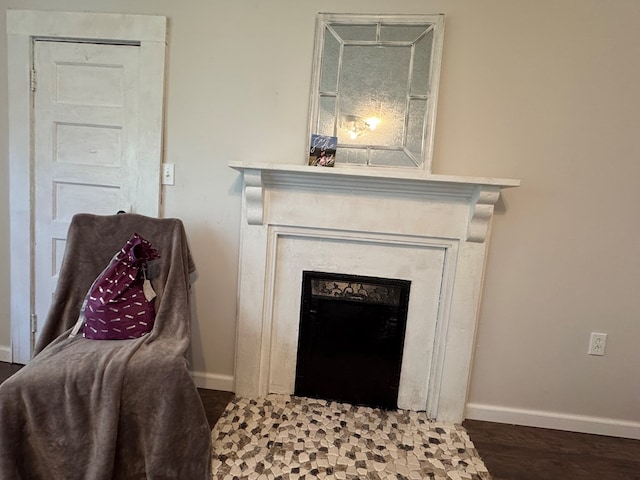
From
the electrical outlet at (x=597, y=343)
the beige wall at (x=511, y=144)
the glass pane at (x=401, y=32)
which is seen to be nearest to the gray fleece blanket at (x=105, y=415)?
the beige wall at (x=511, y=144)

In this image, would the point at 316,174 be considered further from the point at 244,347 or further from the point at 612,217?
the point at 612,217

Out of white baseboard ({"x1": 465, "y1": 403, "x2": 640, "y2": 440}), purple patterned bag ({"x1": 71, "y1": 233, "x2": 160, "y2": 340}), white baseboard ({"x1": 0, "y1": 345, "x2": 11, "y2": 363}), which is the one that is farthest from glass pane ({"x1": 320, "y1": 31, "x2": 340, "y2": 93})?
white baseboard ({"x1": 0, "y1": 345, "x2": 11, "y2": 363})

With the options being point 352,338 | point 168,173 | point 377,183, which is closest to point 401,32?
point 377,183

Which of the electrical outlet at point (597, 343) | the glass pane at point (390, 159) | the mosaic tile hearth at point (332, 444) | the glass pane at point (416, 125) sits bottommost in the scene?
the mosaic tile hearth at point (332, 444)

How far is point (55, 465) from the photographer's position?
1.19 meters

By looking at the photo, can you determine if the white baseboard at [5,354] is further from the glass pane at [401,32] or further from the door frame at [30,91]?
the glass pane at [401,32]

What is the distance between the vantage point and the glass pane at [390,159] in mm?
1686

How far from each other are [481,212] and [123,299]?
165cm

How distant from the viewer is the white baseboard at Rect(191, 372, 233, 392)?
194cm

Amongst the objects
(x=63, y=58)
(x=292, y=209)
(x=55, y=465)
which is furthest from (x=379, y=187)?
(x=63, y=58)

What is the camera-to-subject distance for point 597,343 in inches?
69.7

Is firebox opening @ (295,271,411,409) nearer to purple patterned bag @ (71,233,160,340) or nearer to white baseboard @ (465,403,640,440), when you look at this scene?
white baseboard @ (465,403,640,440)

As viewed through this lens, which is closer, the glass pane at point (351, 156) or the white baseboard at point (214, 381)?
the glass pane at point (351, 156)

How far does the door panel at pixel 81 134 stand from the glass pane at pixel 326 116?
38.4 inches
